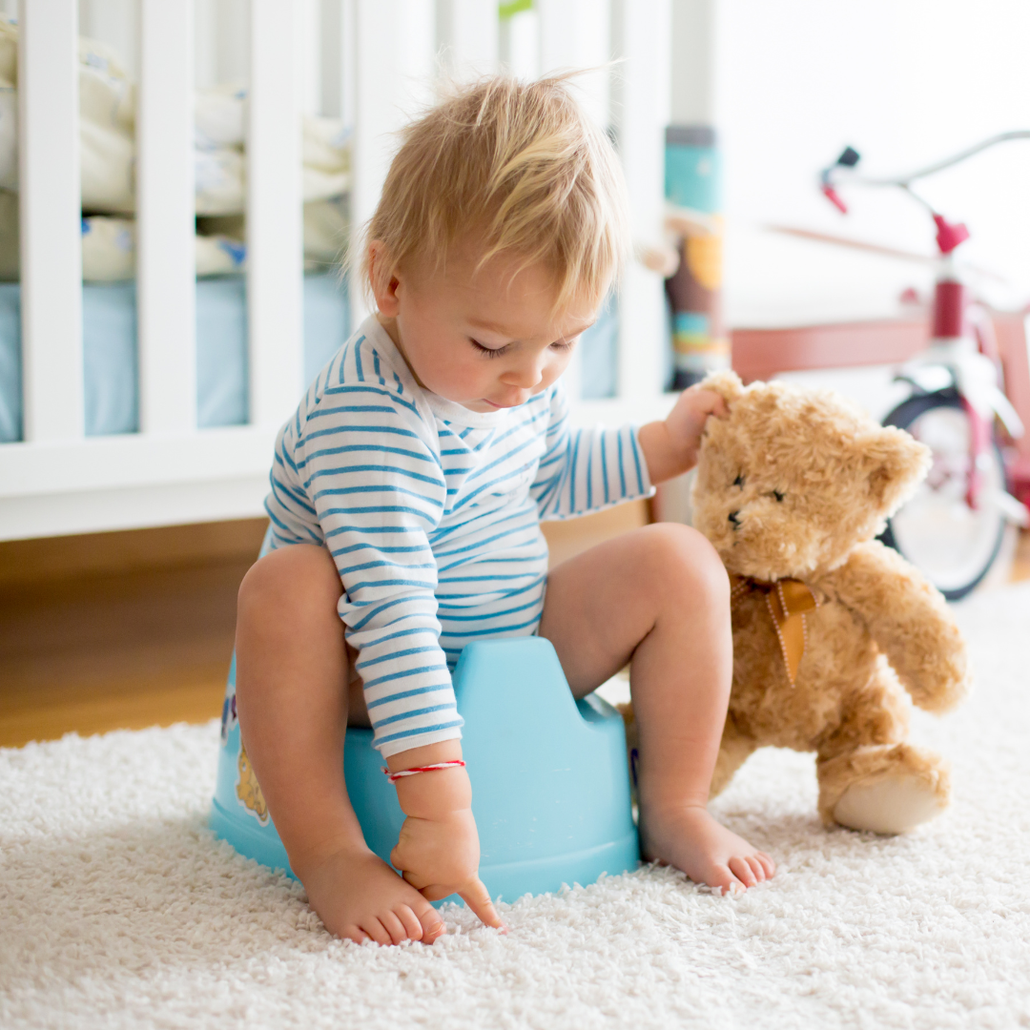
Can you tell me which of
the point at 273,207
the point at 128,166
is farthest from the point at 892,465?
the point at 128,166

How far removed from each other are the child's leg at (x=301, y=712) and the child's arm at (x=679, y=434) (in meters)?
0.30

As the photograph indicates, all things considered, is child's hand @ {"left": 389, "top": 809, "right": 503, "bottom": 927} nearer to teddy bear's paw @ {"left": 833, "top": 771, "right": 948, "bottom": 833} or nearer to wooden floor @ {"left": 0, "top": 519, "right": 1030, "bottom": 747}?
teddy bear's paw @ {"left": 833, "top": 771, "right": 948, "bottom": 833}

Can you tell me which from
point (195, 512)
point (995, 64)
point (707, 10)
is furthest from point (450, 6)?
point (995, 64)

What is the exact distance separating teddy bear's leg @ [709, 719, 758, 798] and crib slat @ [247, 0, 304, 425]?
562 millimetres

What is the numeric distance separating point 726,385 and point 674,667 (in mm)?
230

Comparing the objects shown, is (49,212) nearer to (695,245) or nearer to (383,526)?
(383,526)

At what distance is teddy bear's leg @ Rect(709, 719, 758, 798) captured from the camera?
755 millimetres

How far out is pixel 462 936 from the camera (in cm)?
59

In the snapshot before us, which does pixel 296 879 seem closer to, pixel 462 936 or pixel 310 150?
pixel 462 936

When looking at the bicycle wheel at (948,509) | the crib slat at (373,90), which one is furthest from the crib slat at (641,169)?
the bicycle wheel at (948,509)

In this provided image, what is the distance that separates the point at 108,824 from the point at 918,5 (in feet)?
7.60

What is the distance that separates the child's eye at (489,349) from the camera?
62 cm

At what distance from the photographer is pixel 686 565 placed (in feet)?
2.22

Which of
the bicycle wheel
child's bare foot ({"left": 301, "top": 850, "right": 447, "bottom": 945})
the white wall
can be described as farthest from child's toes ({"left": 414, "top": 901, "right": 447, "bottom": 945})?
the white wall
